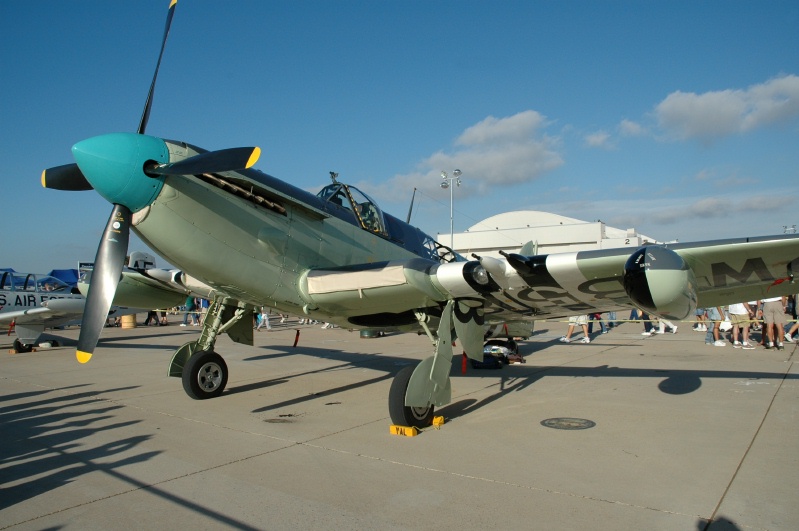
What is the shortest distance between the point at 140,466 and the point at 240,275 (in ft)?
8.10

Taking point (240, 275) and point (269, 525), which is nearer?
point (269, 525)

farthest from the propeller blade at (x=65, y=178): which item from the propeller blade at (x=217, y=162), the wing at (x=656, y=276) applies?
the wing at (x=656, y=276)

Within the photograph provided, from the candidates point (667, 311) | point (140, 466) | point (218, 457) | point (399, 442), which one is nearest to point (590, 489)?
point (667, 311)

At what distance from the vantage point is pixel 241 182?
6.20 metres

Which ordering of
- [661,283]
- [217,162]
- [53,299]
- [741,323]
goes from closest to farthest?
1. [661,283]
2. [217,162]
3. [741,323]
4. [53,299]

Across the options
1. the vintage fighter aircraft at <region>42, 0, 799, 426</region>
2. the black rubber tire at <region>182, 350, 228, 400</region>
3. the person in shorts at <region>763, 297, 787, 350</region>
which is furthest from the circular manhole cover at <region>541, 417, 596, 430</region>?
the person in shorts at <region>763, 297, 787, 350</region>

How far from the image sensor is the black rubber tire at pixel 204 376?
296 inches

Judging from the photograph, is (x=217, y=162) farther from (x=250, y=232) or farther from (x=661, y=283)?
(x=661, y=283)

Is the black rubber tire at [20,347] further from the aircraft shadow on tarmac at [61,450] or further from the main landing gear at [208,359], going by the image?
the main landing gear at [208,359]

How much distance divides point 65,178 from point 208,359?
312 centimetres

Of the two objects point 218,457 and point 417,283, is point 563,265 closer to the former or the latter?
point 417,283

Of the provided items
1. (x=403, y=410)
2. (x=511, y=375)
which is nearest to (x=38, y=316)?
(x=511, y=375)

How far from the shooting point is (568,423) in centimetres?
614

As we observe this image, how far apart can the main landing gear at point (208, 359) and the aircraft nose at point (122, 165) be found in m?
2.84
